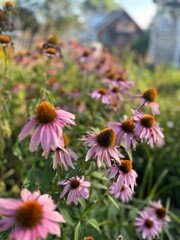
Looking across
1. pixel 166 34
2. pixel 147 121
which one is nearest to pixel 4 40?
pixel 147 121

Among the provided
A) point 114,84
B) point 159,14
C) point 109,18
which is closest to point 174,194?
point 114,84

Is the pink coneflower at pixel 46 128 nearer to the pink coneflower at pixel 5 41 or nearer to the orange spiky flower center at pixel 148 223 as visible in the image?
the pink coneflower at pixel 5 41

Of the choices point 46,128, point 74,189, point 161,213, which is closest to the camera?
point 46,128

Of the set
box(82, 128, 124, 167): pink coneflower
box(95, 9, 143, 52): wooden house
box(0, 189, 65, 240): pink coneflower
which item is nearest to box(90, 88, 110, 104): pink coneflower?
box(82, 128, 124, 167): pink coneflower

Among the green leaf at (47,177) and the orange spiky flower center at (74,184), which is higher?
the green leaf at (47,177)

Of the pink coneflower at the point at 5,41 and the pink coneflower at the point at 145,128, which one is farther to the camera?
the pink coneflower at the point at 5,41

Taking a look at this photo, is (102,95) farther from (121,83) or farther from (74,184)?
(74,184)

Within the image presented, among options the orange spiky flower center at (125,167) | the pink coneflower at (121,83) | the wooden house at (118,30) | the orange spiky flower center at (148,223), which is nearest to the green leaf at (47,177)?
the orange spiky flower center at (125,167)
